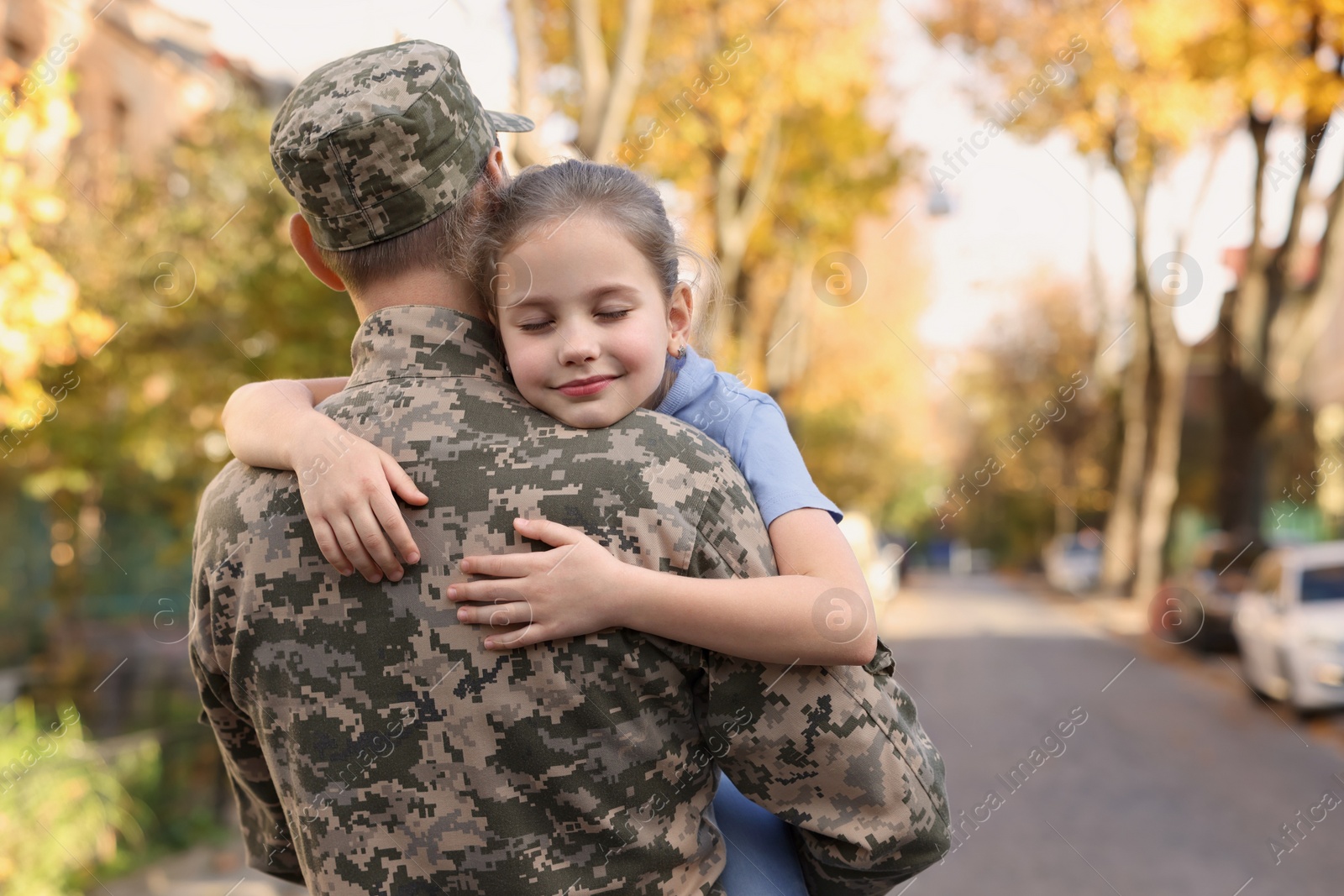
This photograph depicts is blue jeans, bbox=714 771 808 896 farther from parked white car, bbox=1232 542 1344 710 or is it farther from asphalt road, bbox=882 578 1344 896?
parked white car, bbox=1232 542 1344 710

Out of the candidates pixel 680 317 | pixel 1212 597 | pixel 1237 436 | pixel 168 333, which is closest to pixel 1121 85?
pixel 1237 436

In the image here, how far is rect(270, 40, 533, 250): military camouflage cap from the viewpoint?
1591 mm

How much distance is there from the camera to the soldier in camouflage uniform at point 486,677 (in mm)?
1448

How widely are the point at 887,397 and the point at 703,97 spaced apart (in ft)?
69.3

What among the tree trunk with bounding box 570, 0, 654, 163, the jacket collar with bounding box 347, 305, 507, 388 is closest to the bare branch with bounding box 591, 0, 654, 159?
the tree trunk with bounding box 570, 0, 654, 163

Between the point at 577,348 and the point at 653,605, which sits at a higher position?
the point at 577,348

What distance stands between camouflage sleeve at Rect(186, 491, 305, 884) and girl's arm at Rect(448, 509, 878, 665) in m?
0.41

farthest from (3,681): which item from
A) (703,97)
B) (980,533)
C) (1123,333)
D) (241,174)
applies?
(980,533)

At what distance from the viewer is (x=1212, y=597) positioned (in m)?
18.5

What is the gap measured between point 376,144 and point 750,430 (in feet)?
2.14

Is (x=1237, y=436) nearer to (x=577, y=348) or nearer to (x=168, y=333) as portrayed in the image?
(x=168, y=333)

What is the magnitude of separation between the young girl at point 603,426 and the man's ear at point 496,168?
6 centimetres

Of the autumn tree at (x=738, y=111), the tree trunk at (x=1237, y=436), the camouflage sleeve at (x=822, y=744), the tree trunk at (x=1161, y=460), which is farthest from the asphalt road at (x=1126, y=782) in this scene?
the tree trunk at (x=1161, y=460)

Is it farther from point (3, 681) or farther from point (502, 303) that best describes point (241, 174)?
point (502, 303)
